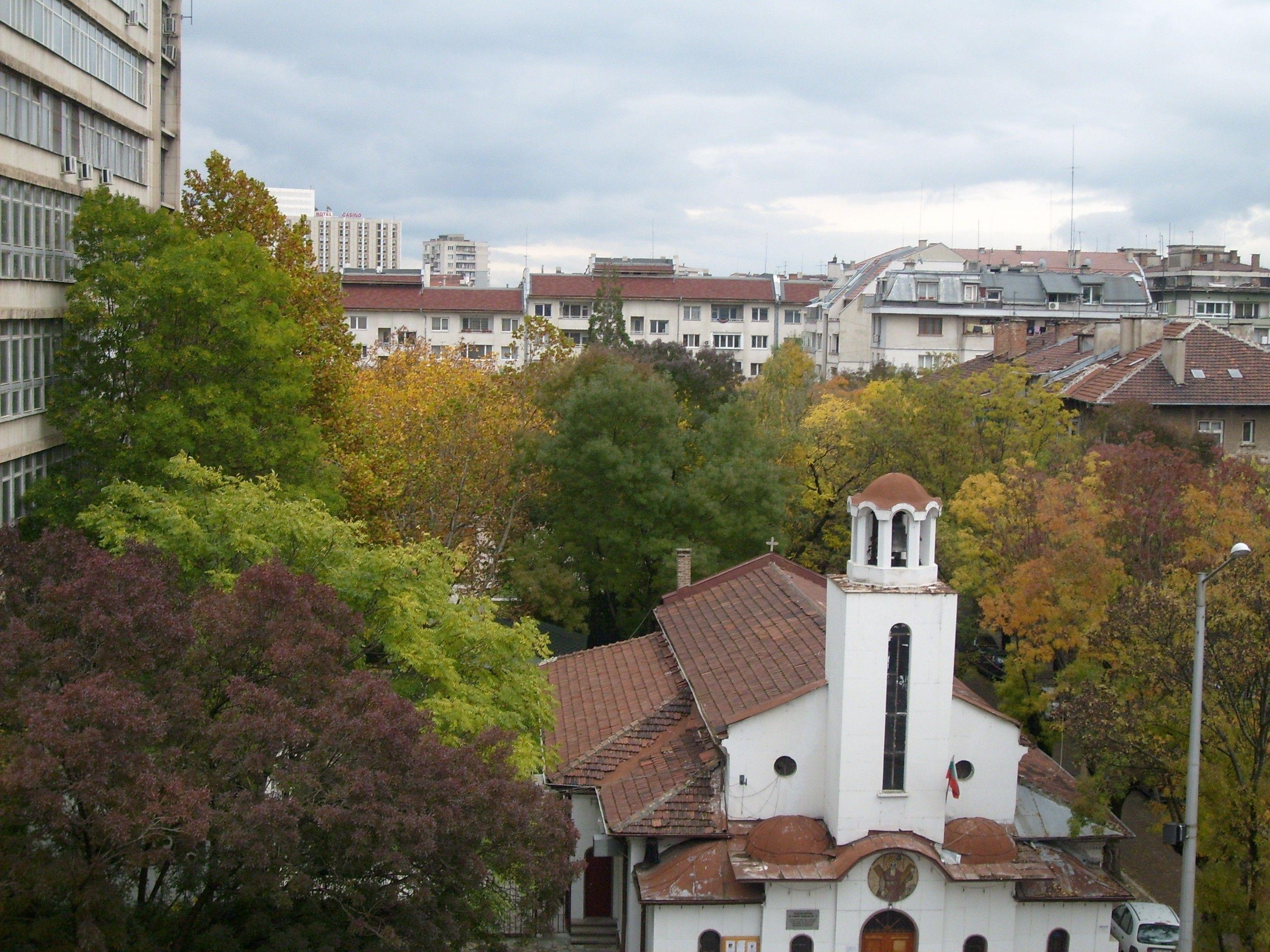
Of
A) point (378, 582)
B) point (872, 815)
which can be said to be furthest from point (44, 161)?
point (872, 815)

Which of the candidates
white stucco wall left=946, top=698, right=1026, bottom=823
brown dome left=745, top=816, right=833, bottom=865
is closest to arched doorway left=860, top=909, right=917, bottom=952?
brown dome left=745, top=816, right=833, bottom=865

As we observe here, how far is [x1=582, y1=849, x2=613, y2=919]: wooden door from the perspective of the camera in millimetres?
28344

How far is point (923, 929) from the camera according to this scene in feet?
79.4

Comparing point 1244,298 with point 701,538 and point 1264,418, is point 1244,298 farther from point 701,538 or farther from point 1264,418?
point 701,538

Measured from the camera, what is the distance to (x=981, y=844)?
80.3 feet

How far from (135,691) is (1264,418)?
51381mm

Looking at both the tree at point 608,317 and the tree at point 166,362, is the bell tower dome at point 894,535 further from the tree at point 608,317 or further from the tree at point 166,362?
the tree at point 608,317

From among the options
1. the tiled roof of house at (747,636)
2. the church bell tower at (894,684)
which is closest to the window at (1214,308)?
the tiled roof of house at (747,636)

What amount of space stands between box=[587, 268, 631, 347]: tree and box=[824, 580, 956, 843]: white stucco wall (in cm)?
5100

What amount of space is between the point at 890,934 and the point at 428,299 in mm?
73307

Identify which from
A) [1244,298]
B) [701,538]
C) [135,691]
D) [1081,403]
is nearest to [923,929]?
[135,691]

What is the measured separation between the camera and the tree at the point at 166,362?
28406 mm

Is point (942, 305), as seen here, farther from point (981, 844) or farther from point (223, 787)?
point (223, 787)

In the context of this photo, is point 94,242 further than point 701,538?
No
